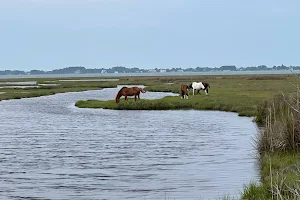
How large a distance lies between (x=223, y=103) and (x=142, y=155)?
23.1m

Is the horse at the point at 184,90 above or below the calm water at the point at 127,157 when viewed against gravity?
above

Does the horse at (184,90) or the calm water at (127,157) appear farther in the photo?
the horse at (184,90)

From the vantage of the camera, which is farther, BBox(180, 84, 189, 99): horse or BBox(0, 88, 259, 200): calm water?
BBox(180, 84, 189, 99): horse

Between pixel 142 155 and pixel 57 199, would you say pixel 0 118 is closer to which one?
pixel 142 155

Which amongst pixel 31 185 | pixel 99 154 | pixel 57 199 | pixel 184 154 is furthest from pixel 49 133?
pixel 57 199

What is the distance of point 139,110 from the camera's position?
45969 mm

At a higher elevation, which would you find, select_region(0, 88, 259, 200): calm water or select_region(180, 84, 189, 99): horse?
select_region(180, 84, 189, 99): horse

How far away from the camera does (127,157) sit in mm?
23141

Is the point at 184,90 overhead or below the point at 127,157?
overhead

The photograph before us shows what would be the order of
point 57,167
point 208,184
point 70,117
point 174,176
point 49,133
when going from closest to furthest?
point 208,184 → point 174,176 → point 57,167 → point 49,133 → point 70,117

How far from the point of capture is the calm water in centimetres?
1716

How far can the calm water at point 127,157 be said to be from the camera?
17156mm

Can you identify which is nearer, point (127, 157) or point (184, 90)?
point (127, 157)

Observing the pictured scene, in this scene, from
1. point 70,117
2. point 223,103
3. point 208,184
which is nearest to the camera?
point 208,184
